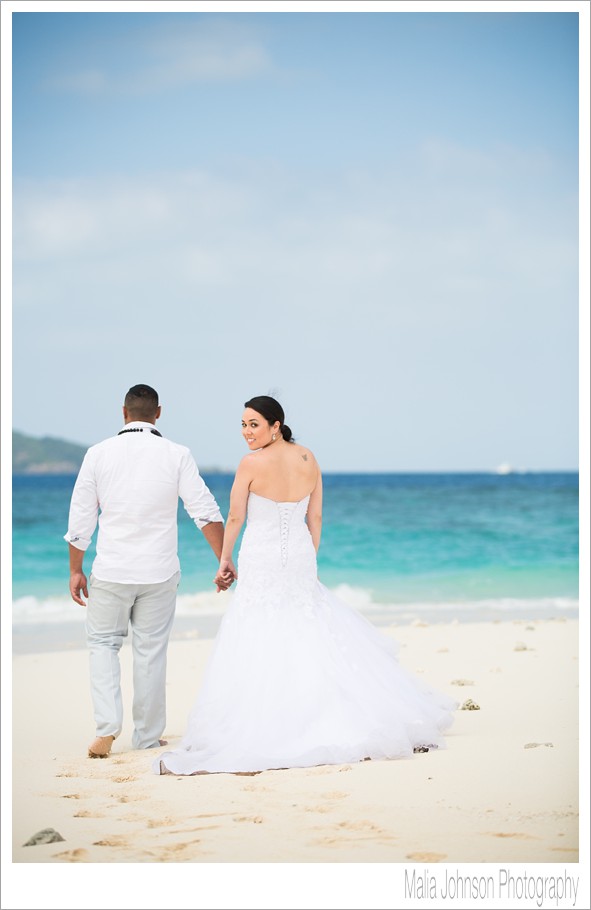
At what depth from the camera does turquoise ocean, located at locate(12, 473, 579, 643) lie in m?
12.3

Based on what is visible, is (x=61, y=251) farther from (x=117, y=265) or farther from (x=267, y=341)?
(x=267, y=341)

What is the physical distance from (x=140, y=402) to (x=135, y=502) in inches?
20.3

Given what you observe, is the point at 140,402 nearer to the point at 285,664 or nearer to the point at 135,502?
the point at 135,502

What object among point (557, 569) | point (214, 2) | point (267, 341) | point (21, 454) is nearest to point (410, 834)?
point (214, 2)

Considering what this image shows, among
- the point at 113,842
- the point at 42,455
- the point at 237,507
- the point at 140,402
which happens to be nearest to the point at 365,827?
the point at 113,842

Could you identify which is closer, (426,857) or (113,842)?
(426,857)

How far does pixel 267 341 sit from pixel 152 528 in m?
24.4

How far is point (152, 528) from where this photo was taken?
5074 mm

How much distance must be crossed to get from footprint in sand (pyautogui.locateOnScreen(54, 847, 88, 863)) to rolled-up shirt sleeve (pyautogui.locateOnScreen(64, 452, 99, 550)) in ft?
6.03

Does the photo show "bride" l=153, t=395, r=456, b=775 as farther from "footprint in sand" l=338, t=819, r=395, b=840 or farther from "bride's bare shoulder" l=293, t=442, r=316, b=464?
"footprint in sand" l=338, t=819, r=395, b=840

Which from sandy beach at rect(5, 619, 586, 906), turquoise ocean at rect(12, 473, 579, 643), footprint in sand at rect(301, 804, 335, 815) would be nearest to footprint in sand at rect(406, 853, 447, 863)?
sandy beach at rect(5, 619, 586, 906)

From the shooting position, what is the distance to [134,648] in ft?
17.0

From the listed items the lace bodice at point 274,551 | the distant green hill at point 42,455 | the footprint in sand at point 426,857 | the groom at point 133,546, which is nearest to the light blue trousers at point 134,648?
the groom at point 133,546

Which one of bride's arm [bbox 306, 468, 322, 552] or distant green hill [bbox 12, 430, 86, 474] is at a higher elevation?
distant green hill [bbox 12, 430, 86, 474]
